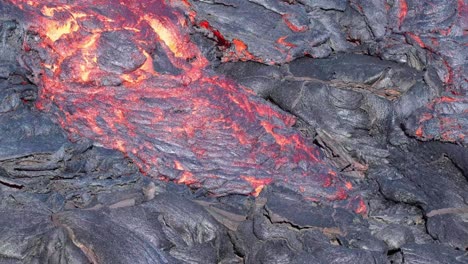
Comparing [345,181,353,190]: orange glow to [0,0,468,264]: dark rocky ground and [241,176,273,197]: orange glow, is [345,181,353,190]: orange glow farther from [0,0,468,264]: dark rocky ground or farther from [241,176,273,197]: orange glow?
[241,176,273,197]: orange glow

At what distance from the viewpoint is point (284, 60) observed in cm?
564

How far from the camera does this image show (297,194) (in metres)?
4.96

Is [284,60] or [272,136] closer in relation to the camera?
[272,136]

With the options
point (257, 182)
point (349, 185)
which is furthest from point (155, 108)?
point (349, 185)

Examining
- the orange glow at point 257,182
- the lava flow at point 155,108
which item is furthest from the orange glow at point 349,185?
the orange glow at point 257,182

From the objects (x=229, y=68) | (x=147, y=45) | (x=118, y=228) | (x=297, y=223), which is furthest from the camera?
(x=229, y=68)

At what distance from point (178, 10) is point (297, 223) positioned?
253 cm

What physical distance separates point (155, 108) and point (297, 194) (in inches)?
61.1

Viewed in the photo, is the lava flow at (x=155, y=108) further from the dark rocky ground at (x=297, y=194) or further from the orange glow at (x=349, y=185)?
the dark rocky ground at (x=297, y=194)

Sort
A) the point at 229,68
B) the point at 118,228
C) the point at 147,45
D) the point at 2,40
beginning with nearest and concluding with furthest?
the point at 118,228 → the point at 2,40 → the point at 147,45 → the point at 229,68

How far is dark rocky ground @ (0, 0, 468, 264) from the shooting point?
4.39m

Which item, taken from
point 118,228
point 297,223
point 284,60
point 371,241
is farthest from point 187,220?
point 284,60

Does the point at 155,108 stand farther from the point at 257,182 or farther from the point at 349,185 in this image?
the point at 349,185

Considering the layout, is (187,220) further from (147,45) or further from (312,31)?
(312,31)
